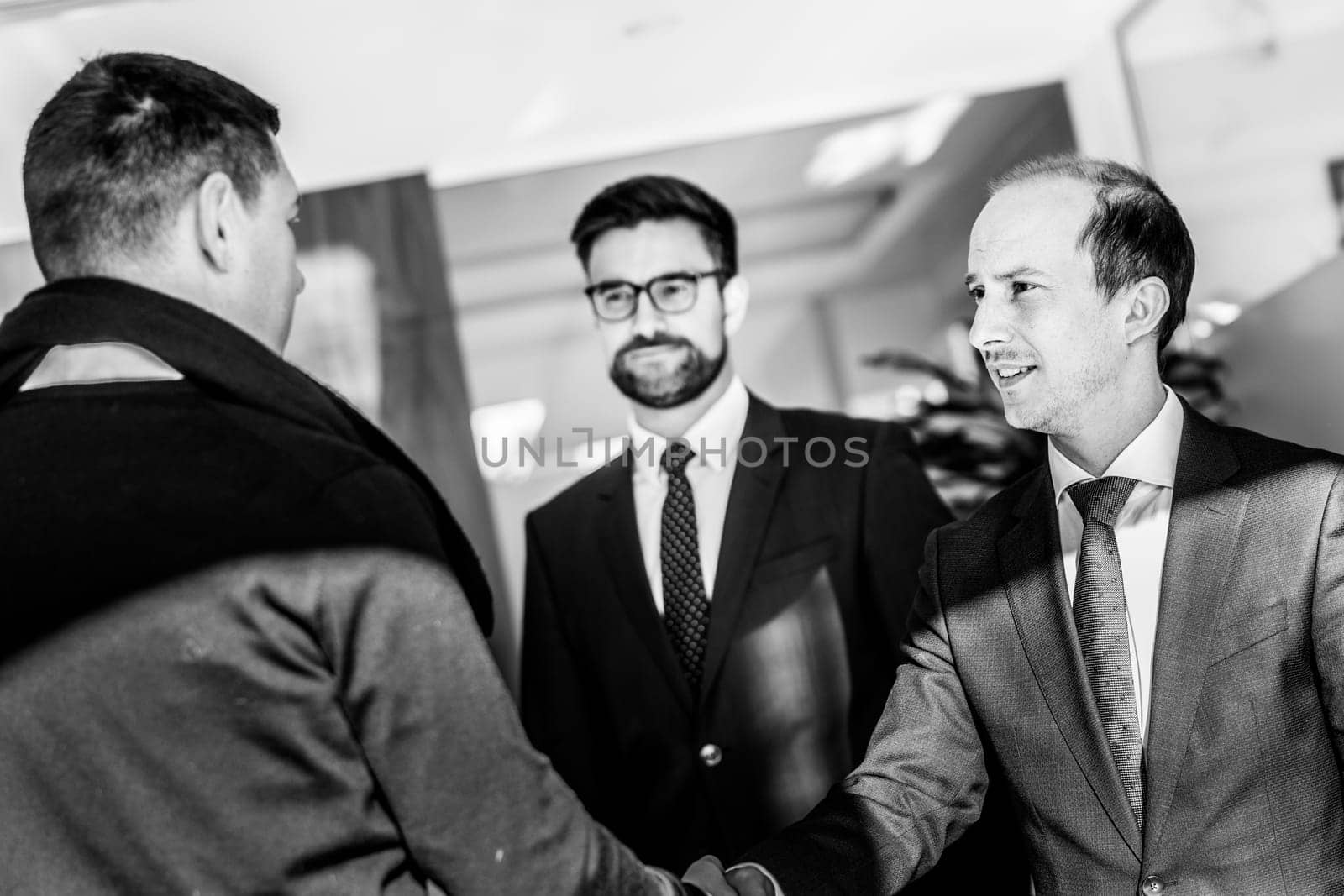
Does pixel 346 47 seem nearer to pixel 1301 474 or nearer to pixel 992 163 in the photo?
pixel 992 163

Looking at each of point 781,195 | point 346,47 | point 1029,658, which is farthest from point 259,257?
point 781,195

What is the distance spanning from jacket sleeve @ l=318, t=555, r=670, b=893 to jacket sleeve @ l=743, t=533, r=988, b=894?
769mm

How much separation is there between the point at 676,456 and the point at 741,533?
269 millimetres

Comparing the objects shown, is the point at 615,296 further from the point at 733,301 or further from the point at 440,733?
the point at 440,733

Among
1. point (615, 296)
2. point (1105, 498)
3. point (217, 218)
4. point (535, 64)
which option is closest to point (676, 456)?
point (615, 296)

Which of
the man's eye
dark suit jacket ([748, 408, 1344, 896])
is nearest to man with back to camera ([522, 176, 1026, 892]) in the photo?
the man's eye

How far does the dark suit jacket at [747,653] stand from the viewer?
8.62 ft

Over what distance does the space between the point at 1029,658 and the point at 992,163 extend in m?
4.11

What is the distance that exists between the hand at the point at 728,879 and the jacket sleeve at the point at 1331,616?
2.71 feet

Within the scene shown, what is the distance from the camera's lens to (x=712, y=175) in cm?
570

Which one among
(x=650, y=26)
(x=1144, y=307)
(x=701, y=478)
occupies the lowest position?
(x=701, y=478)

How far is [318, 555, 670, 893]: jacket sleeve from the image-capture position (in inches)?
52.4

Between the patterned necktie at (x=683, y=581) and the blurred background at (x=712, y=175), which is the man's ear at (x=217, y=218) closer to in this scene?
the patterned necktie at (x=683, y=581)

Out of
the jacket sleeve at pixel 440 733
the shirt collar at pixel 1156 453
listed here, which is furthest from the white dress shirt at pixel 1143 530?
the jacket sleeve at pixel 440 733
